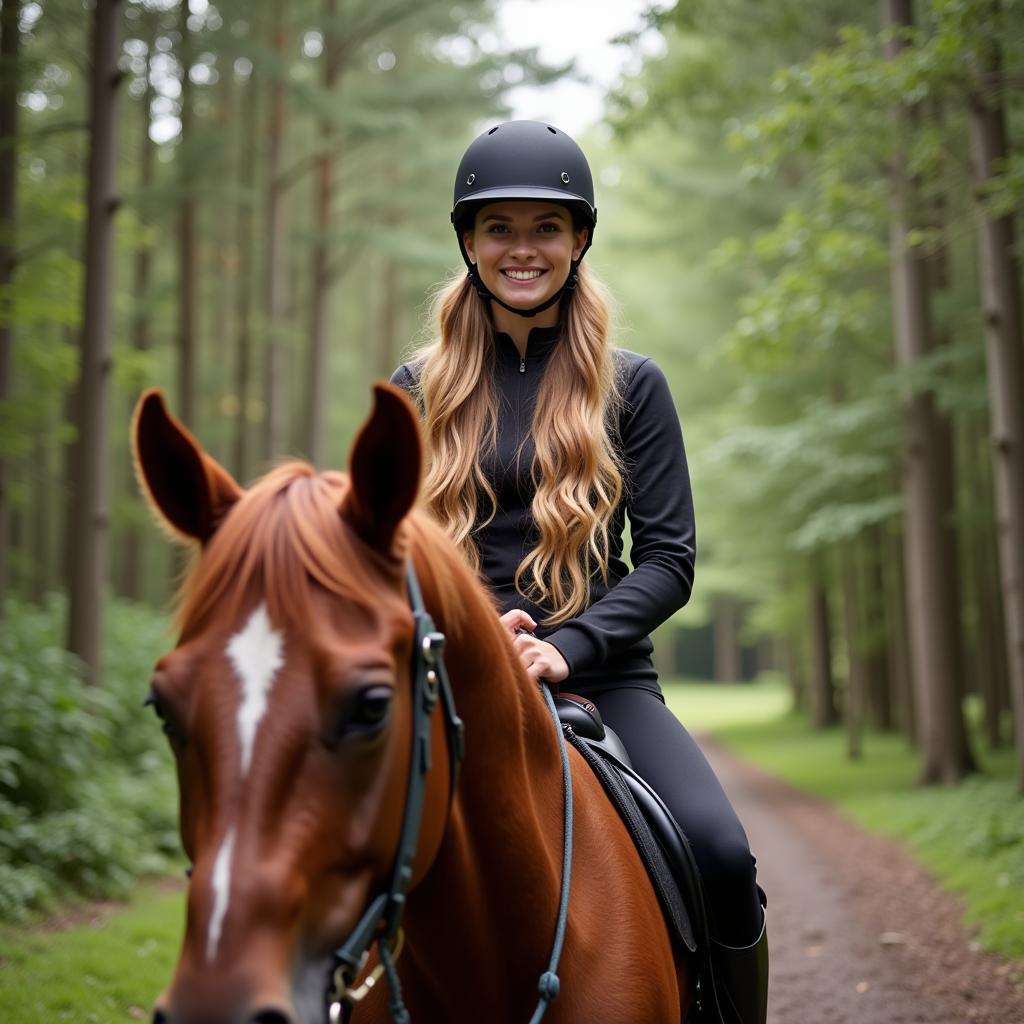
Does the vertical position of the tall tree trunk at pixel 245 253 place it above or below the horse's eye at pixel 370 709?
above

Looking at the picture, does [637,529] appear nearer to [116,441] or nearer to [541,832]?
[541,832]

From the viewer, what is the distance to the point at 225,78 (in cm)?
2078

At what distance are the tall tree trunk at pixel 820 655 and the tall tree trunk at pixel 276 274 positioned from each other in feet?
35.5

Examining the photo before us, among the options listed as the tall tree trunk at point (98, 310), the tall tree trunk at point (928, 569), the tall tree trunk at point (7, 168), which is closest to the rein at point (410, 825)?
the tall tree trunk at point (98, 310)

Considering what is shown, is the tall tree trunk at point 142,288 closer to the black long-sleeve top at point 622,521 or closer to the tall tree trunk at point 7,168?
the tall tree trunk at point 7,168

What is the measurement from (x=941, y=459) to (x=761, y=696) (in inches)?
1216

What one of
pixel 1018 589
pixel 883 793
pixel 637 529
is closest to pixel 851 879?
pixel 1018 589

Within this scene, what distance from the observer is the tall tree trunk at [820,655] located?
2261cm

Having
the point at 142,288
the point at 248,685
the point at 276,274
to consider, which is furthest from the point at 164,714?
the point at 142,288

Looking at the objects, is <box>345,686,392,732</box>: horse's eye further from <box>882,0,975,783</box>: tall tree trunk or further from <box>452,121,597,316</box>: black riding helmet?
<box>882,0,975,783</box>: tall tree trunk

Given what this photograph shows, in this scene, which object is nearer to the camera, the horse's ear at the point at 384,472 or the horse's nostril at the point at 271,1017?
the horse's nostril at the point at 271,1017

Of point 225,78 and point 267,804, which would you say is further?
point 225,78

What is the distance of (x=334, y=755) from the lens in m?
1.62

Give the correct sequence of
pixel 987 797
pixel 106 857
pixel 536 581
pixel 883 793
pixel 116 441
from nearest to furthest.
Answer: pixel 536 581 → pixel 106 857 → pixel 987 797 → pixel 883 793 → pixel 116 441
